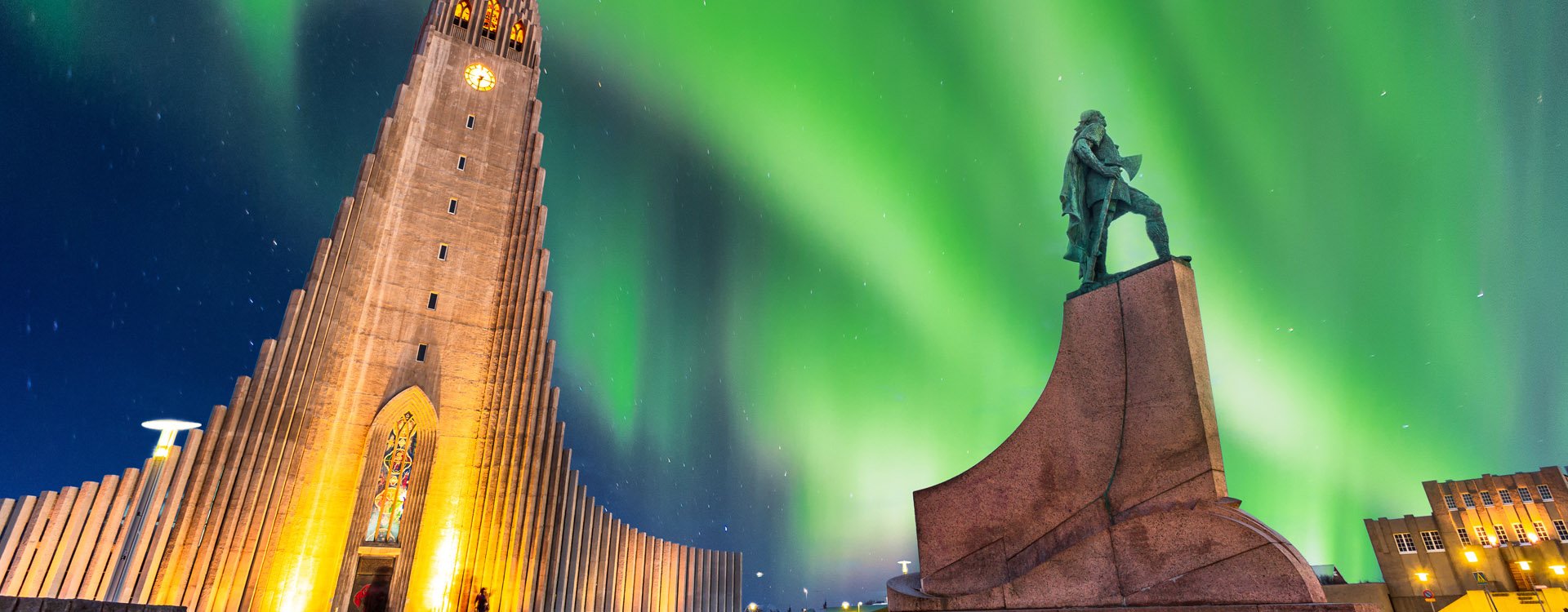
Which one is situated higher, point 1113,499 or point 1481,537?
point 1481,537

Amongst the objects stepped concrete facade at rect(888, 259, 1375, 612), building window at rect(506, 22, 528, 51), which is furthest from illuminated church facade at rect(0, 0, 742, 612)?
stepped concrete facade at rect(888, 259, 1375, 612)

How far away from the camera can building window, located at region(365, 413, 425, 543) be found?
61.6 ft

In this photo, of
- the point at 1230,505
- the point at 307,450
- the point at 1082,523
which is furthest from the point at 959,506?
the point at 307,450

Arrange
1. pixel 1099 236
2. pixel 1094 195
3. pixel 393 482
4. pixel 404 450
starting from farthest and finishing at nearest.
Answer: pixel 404 450 → pixel 393 482 → pixel 1094 195 → pixel 1099 236

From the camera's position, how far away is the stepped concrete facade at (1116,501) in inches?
246

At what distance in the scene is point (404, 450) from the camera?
19.7m

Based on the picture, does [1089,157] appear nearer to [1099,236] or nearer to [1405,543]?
[1099,236]

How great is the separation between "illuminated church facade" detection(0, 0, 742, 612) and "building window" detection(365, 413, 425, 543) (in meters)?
0.05

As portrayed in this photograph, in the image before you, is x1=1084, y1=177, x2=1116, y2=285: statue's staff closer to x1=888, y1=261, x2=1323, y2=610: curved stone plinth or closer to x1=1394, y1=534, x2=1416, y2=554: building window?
x1=888, y1=261, x2=1323, y2=610: curved stone plinth

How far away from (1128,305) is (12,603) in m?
9.71

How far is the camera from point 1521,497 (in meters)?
45.2

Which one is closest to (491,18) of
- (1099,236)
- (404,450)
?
(404,450)

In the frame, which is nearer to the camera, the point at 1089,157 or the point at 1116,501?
the point at 1116,501

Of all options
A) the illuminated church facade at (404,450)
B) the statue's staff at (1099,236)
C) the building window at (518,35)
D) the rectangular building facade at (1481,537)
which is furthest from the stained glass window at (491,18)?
the rectangular building facade at (1481,537)
